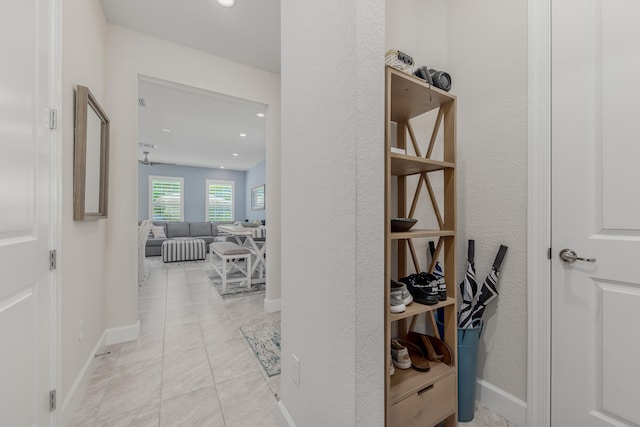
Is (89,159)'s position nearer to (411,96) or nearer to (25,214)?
(25,214)

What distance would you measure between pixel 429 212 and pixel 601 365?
994 millimetres

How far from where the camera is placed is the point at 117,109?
7.14 ft

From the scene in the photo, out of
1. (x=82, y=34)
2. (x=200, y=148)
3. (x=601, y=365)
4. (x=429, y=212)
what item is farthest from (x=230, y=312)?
(x=200, y=148)

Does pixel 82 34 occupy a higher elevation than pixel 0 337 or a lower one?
higher

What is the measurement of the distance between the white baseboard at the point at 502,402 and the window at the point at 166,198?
8590 millimetres

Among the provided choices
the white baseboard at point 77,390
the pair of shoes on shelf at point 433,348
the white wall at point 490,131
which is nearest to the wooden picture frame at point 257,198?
the white baseboard at point 77,390

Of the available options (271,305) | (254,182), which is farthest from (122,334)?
(254,182)

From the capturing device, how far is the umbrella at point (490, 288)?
52.7 inches

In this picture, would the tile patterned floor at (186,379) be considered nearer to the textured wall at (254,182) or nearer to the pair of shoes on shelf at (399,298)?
the pair of shoes on shelf at (399,298)

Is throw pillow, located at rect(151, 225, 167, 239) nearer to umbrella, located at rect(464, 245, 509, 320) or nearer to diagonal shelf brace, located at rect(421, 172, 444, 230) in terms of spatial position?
diagonal shelf brace, located at rect(421, 172, 444, 230)

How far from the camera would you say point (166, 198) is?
26.0 ft

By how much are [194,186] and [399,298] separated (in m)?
8.64

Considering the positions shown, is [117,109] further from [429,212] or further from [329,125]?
[429,212]

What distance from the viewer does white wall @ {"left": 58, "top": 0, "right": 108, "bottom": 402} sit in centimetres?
133
